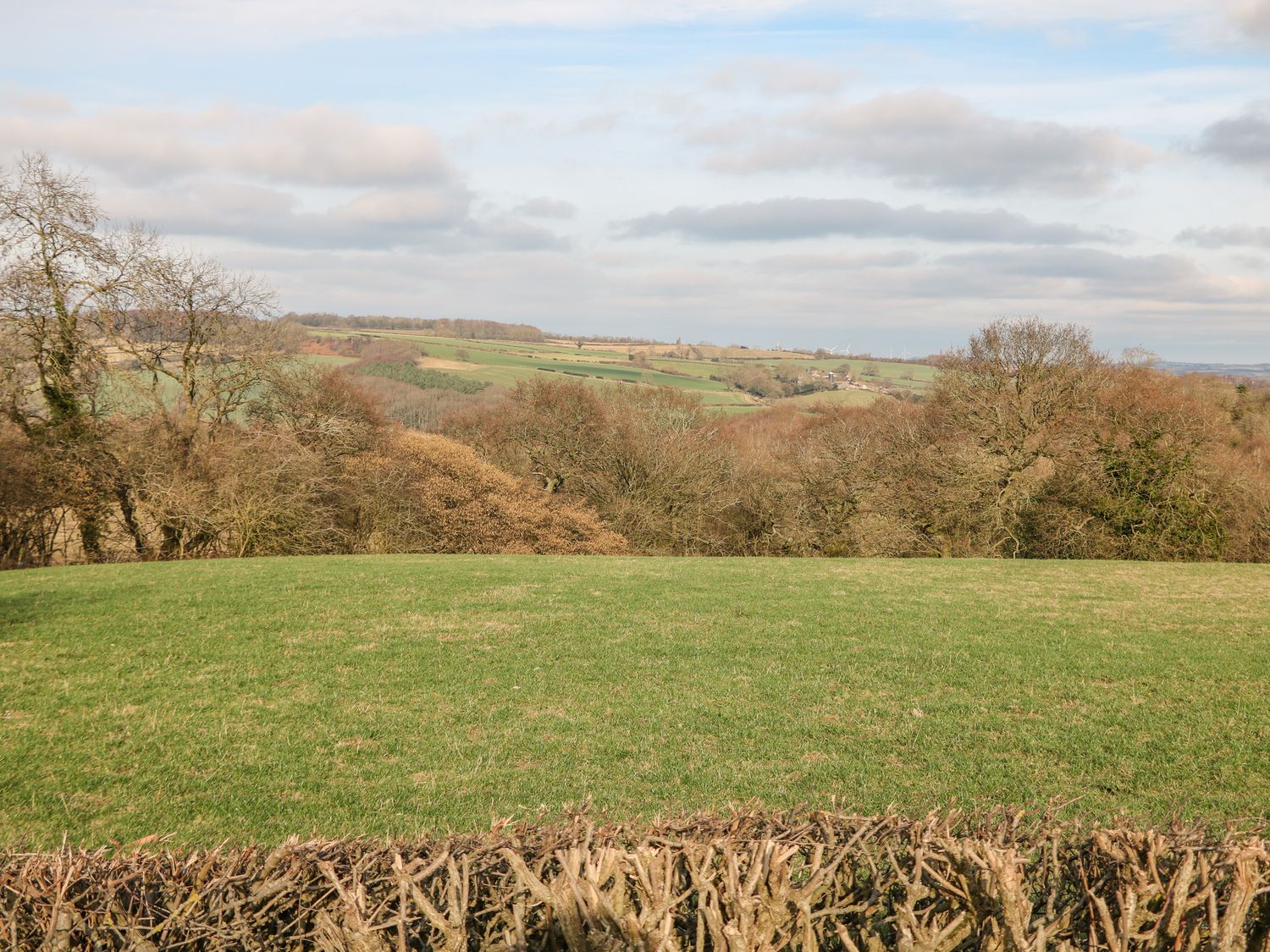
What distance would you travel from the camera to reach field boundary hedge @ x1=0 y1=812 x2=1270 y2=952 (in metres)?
2.83

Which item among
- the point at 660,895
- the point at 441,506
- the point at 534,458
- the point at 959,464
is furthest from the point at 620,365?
the point at 660,895

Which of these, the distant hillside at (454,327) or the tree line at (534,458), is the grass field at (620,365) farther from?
→ the tree line at (534,458)

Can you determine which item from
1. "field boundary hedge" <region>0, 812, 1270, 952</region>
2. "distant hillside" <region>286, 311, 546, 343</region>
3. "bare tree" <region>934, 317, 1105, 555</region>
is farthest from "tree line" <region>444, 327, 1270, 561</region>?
"distant hillside" <region>286, 311, 546, 343</region>

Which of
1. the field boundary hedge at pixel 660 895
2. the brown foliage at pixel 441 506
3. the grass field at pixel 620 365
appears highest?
the grass field at pixel 620 365

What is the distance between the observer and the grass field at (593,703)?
6.84m

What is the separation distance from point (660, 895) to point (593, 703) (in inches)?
261

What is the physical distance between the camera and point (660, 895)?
2.83 m

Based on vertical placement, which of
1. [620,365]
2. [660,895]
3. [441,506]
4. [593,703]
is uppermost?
[620,365]

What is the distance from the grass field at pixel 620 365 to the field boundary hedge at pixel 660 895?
6005 cm

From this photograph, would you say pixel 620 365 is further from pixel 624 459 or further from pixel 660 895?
pixel 660 895

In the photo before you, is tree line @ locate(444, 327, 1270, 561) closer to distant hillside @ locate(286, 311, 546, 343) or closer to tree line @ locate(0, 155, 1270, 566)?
tree line @ locate(0, 155, 1270, 566)

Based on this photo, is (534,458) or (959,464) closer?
(959,464)

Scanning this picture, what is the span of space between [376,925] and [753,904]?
1.35 metres

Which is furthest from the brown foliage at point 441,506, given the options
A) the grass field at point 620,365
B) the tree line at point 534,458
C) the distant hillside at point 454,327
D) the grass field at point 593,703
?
the distant hillside at point 454,327
